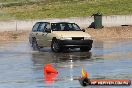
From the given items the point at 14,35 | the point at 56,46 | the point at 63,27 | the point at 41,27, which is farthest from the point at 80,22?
the point at 56,46

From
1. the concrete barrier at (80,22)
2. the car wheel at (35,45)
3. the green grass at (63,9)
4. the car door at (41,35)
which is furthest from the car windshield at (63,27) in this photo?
the green grass at (63,9)

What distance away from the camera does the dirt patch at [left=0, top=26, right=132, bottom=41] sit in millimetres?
45625

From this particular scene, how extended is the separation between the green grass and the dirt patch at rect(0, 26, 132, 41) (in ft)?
20.1

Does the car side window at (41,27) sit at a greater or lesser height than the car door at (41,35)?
greater

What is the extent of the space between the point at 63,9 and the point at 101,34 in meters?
10.8

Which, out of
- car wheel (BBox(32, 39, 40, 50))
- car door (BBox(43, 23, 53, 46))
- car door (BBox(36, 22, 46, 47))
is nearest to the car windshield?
car door (BBox(43, 23, 53, 46))

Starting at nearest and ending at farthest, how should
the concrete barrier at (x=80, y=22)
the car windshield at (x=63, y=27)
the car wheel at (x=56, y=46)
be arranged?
the car wheel at (x=56, y=46) → the car windshield at (x=63, y=27) → the concrete barrier at (x=80, y=22)

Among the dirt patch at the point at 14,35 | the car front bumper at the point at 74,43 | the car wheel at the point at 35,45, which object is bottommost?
the dirt patch at the point at 14,35

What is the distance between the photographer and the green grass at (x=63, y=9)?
54.2m

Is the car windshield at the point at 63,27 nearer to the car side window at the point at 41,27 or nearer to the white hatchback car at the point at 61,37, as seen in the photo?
the white hatchback car at the point at 61,37

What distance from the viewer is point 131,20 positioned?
166 ft

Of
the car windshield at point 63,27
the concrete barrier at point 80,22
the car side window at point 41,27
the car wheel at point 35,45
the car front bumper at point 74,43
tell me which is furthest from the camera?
the concrete barrier at point 80,22

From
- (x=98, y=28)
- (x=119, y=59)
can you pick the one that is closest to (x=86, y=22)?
(x=98, y=28)

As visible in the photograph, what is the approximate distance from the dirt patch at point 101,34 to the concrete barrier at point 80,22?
4.21 feet
